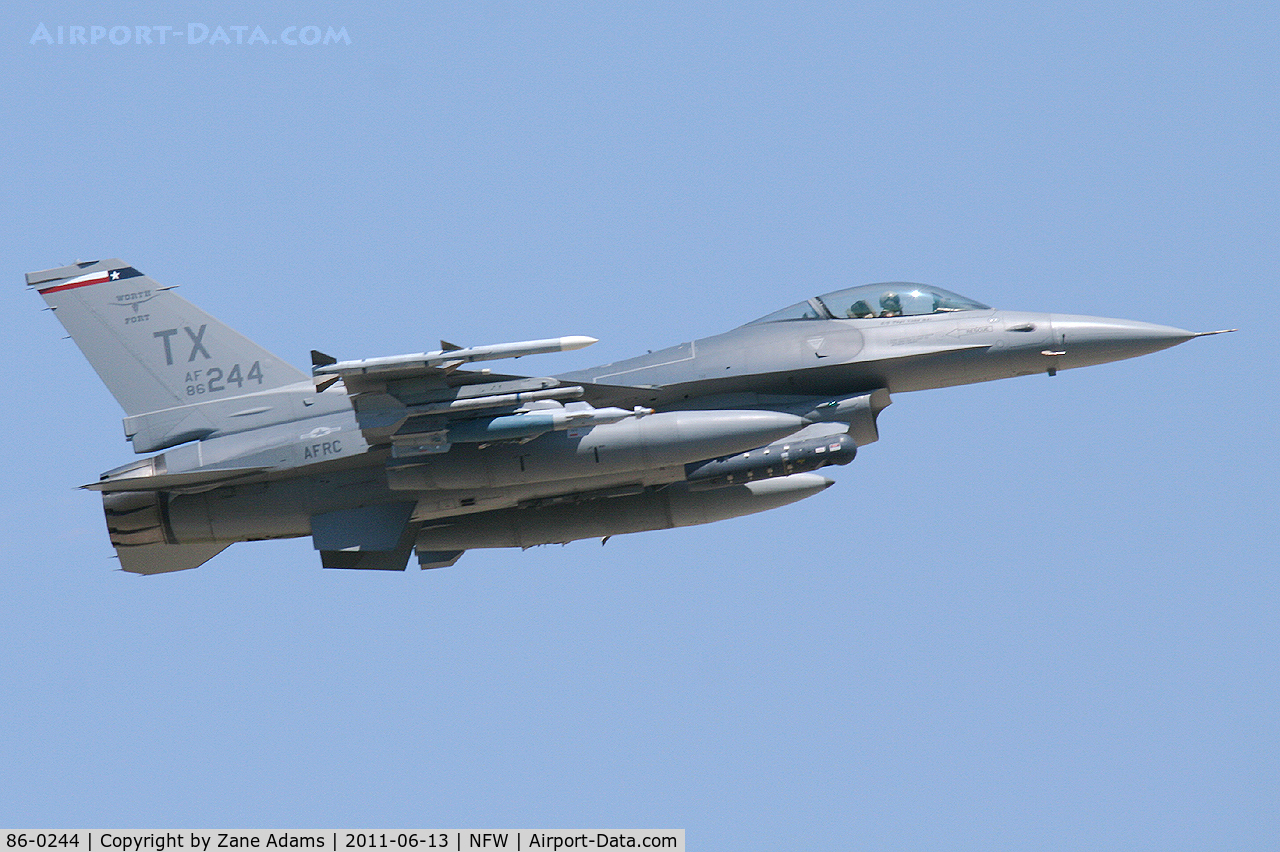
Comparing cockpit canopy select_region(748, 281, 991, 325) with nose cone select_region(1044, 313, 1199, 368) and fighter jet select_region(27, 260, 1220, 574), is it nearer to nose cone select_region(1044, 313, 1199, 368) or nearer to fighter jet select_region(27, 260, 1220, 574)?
fighter jet select_region(27, 260, 1220, 574)

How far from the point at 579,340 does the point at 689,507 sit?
404 centimetres

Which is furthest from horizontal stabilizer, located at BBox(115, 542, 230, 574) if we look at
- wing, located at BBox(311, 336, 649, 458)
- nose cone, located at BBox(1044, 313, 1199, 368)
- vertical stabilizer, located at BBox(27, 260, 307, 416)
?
nose cone, located at BBox(1044, 313, 1199, 368)

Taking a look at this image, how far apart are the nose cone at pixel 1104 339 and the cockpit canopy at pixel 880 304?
3.05 ft

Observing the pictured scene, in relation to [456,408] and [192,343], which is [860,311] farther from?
[192,343]

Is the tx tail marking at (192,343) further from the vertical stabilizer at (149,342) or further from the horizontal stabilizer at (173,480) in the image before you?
the horizontal stabilizer at (173,480)

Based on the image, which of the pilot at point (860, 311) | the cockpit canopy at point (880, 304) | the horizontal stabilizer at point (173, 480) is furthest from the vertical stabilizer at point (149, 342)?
the pilot at point (860, 311)

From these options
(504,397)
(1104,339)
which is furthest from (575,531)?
(1104,339)

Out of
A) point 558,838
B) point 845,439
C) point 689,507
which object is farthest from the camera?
point 689,507

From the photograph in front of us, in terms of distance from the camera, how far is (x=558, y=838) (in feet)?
50.9

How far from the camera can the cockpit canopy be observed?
17.6 m

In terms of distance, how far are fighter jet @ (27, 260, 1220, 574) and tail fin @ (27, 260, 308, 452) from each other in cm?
2

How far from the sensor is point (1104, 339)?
17.5m

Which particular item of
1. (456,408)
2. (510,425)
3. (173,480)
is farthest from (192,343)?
(510,425)

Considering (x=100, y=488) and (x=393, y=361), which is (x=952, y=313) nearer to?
(x=393, y=361)
